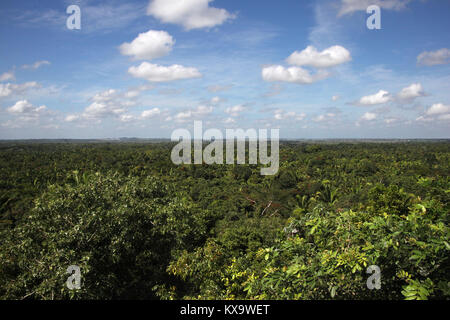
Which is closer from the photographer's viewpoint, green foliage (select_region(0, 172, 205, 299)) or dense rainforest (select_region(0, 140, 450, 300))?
dense rainforest (select_region(0, 140, 450, 300))

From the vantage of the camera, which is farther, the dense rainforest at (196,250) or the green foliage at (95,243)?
the green foliage at (95,243)

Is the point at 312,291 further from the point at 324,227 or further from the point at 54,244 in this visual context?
the point at 54,244

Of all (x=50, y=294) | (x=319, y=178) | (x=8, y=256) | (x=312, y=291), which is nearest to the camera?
(x=312, y=291)

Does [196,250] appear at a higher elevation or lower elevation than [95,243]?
lower

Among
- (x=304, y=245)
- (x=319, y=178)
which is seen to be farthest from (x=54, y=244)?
(x=319, y=178)

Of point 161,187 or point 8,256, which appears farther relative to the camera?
point 161,187

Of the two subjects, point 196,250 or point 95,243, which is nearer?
point 95,243
